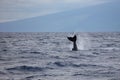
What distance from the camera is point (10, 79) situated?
43.6 feet

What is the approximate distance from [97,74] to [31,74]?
154 inches

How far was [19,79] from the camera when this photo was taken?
13.4 meters

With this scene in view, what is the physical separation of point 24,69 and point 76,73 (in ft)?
12.3

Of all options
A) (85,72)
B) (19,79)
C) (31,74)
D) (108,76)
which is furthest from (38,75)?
(108,76)

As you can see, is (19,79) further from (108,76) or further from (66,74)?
(108,76)

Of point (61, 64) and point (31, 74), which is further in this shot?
point (61, 64)

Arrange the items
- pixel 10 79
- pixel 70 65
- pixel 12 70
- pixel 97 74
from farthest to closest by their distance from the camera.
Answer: pixel 70 65, pixel 12 70, pixel 97 74, pixel 10 79

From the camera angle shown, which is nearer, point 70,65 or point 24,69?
point 24,69

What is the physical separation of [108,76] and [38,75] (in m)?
4.02

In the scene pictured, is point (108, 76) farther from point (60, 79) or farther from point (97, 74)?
point (60, 79)

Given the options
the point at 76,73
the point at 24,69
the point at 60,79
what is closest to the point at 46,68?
the point at 24,69

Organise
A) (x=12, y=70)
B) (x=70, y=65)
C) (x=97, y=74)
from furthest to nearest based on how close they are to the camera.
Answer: (x=70, y=65)
(x=12, y=70)
(x=97, y=74)

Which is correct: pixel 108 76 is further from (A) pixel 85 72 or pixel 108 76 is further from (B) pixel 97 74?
(A) pixel 85 72

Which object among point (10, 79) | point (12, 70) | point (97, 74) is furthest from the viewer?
point (12, 70)
